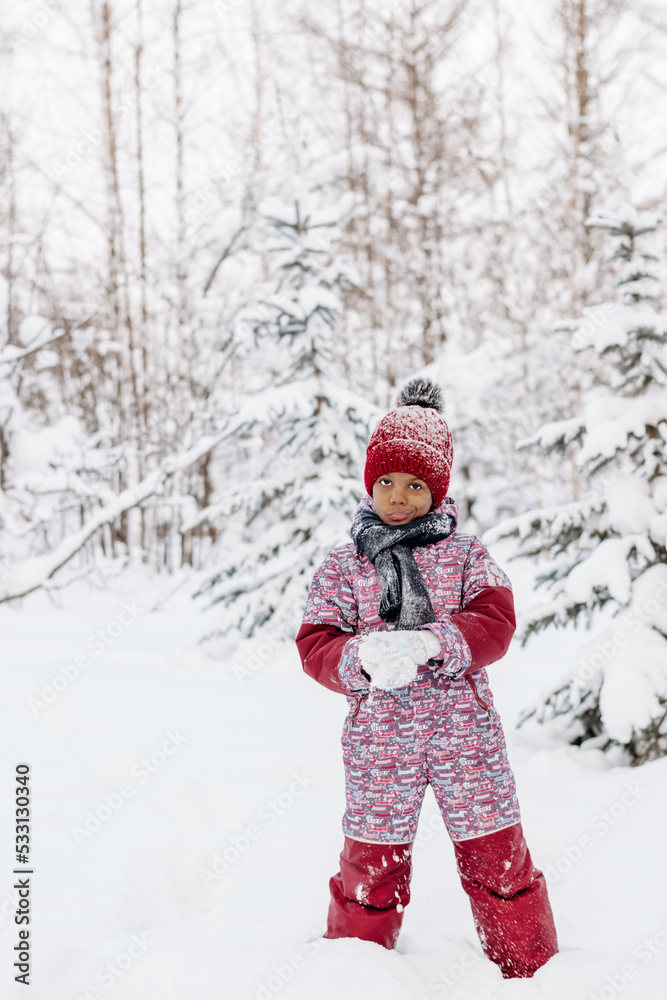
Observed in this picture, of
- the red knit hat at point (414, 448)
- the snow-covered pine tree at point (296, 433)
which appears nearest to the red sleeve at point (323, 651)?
the red knit hat at point (414, 448)

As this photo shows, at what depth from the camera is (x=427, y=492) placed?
7.55 ft

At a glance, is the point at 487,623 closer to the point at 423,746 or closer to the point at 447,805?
the point at 423,746

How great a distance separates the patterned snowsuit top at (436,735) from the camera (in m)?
2.11

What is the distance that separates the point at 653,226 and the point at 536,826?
3.33m

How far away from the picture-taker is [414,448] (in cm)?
227

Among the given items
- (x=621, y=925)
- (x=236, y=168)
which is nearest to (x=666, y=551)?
(x=621, y=925)

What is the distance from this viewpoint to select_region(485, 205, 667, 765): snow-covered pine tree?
12.4 ft

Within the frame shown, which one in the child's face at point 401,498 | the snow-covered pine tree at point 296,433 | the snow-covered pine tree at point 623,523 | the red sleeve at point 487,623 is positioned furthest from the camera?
the snow-covered pine tree at point 296,433

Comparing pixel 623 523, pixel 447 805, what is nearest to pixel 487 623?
pixel 447 805

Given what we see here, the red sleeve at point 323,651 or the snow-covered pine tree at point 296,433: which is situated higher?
the snow-covered pine tree at point 296,433

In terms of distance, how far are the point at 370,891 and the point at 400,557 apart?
108cm

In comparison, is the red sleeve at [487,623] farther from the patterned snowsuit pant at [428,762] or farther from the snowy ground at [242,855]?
the snowy ground at [242,855]

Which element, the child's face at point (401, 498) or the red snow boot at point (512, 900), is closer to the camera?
the red snow boot at point (512, 900)

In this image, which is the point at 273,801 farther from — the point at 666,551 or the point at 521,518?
the point at 666,551
